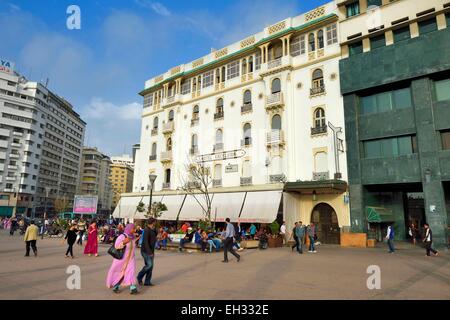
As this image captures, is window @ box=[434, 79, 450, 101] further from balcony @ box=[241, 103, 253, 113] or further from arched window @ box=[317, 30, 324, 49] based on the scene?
balcony @ box=[241, 103, 253, 113]

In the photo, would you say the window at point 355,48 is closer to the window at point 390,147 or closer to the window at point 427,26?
the window at point 427,26

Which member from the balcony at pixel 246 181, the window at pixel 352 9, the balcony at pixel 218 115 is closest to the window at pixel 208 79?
the balcony at pixel 218 115

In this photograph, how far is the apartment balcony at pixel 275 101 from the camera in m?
26.0

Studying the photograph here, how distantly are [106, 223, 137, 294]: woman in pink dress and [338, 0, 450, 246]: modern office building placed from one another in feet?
58.6

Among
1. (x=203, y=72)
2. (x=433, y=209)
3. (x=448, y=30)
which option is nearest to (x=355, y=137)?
(x=433, y=209)

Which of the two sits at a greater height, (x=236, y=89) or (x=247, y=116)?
(x=236, y=89)

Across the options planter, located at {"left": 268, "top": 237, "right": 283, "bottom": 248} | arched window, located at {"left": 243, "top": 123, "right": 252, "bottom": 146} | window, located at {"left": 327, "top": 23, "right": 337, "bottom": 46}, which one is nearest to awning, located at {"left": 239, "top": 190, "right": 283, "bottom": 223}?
planter, located at {"left": 268, "top": 237, "right": 283, "bottom": 248}

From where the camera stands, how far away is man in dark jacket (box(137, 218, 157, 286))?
8273 millimetres

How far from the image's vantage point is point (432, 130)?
19828mm

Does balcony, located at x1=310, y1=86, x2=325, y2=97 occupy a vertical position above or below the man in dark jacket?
above

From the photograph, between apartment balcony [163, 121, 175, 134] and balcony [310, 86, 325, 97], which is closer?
balcony [310, 86, 325, 97]

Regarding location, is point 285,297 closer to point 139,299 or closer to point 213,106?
point 139,299

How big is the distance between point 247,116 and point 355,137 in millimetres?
9575

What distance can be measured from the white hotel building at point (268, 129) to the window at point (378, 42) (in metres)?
2.28
